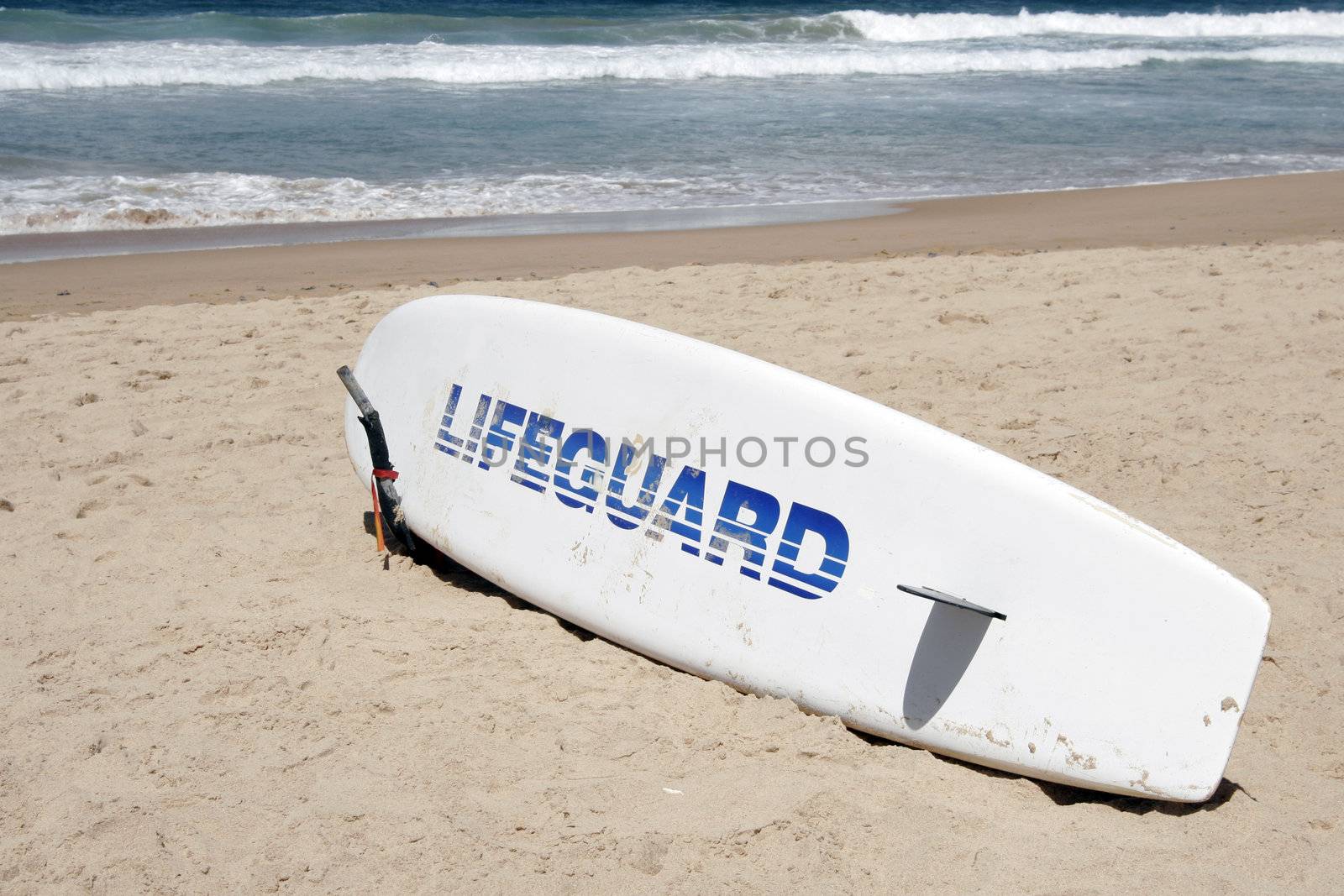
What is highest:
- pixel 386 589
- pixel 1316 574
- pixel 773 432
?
pixel 773 432

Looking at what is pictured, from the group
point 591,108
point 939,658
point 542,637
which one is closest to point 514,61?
point 591,108

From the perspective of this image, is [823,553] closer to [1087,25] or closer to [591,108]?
[591,108]

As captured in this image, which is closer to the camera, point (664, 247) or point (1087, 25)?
point (664, 247)

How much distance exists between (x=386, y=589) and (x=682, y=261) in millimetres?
4050

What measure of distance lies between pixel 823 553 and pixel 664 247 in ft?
16.0

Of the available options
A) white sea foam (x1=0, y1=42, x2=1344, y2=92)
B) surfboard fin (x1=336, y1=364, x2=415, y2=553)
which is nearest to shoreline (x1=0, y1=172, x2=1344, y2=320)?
surfboard fin (x1=336, y1=364, x2=415, y2=553)

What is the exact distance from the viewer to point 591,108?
1258 cm

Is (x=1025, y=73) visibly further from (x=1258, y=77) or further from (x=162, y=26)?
(x=162, y=26)

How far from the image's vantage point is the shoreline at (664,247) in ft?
20.6

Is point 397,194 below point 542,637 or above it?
above

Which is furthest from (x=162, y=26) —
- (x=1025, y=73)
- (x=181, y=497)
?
(x=181, y=497)

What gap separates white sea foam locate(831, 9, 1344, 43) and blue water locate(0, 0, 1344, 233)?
3.9 inches

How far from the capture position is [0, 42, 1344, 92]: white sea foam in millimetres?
13492

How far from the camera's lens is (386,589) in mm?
3209
